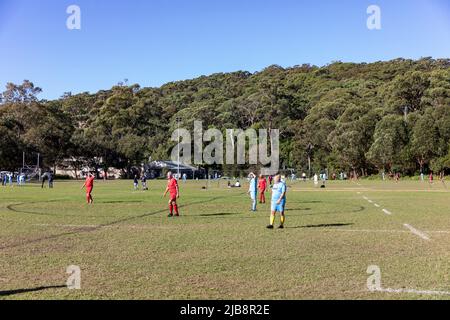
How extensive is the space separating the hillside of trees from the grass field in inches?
2345

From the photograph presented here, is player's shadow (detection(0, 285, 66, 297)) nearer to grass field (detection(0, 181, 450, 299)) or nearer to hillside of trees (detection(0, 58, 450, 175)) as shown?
grass field (detection(0, 181, 450, 299))

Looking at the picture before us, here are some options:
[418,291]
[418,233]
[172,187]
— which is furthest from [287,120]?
[418,291]

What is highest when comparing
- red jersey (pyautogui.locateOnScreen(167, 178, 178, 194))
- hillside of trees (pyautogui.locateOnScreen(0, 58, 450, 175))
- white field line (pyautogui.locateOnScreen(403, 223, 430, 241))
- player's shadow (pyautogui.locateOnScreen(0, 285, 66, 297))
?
hillside of trees (pyautogui.locateOnScreen(0, 58, 450, 175))

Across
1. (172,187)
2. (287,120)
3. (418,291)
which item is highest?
(287,120)

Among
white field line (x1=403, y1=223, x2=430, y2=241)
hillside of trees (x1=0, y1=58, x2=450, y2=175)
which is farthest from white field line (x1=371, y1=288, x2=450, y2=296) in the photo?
hillside of trees (x1=0, y1=58, x2=450, y2=175)

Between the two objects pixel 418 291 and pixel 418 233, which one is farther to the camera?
pixel 418 233

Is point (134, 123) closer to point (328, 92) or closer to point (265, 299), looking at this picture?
point (328, 92)

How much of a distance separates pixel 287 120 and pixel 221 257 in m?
99.0

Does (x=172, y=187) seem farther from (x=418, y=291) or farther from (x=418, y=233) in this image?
(x=418, y=291)

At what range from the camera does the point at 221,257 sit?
1000 cm

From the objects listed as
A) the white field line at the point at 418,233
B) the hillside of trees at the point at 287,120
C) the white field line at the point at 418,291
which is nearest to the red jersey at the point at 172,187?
the white field line at the point at 418,233

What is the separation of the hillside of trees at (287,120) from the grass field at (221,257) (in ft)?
195

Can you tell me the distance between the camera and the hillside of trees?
3152 inches

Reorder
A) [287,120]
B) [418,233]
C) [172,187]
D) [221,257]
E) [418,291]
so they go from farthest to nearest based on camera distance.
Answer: [287,120]
[172,187]
[418,233]
[221,257]
[418,291]
